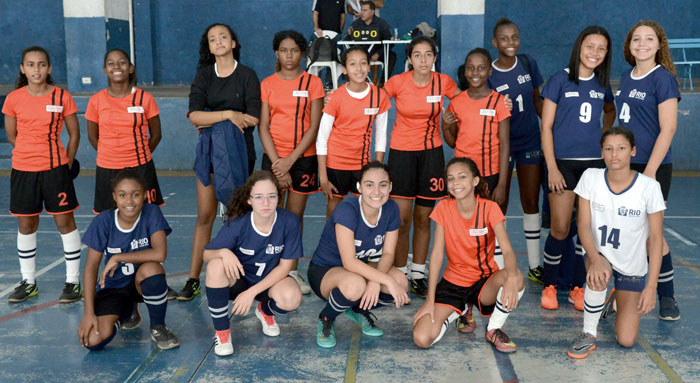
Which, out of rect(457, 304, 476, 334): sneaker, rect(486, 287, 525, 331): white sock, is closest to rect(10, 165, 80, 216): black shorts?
rect(457, 304, 476, 334): sneaker

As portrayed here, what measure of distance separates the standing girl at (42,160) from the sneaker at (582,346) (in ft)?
10.5

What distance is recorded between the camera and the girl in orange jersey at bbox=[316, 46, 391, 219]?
4.79 metres

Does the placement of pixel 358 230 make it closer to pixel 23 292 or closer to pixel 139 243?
pixel 139 243

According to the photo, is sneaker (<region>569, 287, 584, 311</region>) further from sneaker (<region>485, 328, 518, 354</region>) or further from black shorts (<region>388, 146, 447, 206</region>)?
black shorts (<region>388, 146, 447, 206</region>)

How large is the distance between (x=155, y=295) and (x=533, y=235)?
9.08 ft

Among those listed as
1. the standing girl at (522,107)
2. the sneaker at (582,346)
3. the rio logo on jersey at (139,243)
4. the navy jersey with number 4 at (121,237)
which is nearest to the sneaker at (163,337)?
the navy jersey with number 4 at (121,237)

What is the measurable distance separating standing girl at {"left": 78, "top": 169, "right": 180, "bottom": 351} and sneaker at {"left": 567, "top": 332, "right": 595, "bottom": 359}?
2181 mm

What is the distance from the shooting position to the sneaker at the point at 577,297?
4.69m

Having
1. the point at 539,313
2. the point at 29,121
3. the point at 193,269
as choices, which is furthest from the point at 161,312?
the point at 539,313

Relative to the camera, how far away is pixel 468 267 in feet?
13.8

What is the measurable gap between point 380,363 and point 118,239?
1.64 m

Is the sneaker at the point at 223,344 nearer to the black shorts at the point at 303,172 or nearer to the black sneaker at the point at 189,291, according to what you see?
the black sneaker at the point at 189,291

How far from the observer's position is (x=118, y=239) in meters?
4.13

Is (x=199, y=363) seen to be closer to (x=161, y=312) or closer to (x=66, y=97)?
(x=161, y=312)
